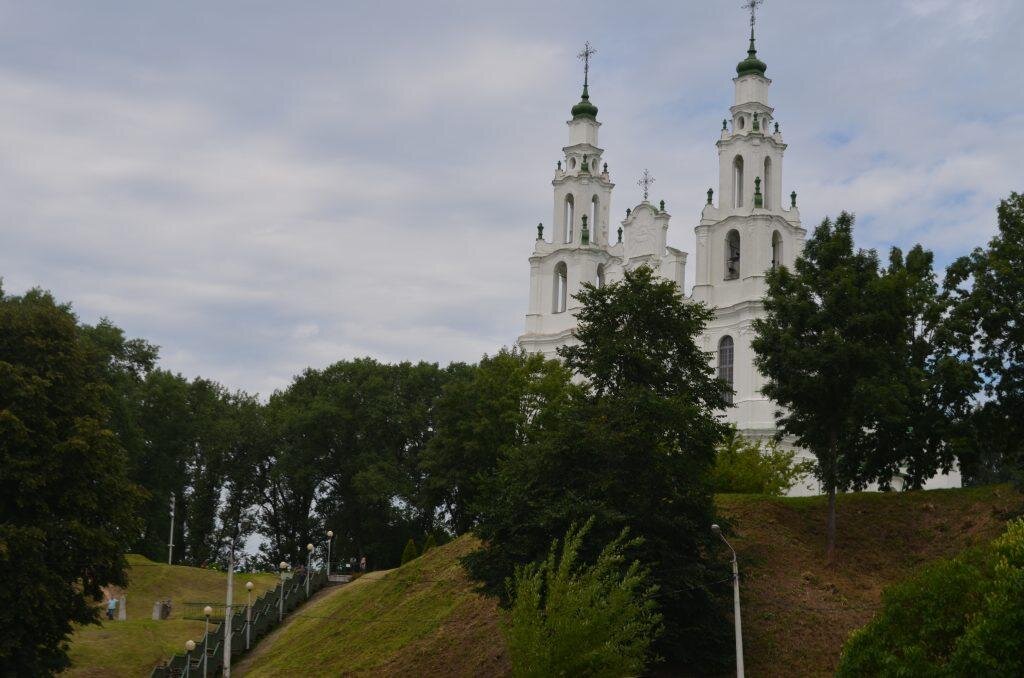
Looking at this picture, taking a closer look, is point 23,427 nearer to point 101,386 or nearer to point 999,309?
point 101,386

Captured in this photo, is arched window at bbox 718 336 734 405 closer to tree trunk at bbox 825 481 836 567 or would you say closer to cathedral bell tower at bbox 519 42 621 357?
cathedral bell tower at bbox 519 42 621 357

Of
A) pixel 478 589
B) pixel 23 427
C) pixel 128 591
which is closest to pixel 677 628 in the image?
pixel 478 589

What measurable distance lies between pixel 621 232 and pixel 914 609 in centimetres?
6057

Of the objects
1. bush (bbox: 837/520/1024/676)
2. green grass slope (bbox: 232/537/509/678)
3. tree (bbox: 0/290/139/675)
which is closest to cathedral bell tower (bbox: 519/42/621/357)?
green grass slope (bbox: 232/537/509/678)

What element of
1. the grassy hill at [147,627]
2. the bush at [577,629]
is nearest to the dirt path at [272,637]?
the grassy hill at [147,627]

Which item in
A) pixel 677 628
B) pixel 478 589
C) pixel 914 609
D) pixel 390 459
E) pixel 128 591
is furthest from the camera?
pixel 390 459

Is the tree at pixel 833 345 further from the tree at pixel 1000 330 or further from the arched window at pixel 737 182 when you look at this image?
the arched window at pixel 737 182

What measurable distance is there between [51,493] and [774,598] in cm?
2166

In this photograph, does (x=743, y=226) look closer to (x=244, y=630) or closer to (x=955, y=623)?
(x=244, y=630)

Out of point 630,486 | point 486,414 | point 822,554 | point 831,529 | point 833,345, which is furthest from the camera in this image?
point 486,414

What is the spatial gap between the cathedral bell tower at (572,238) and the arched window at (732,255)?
1151 cm

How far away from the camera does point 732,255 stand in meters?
72.1

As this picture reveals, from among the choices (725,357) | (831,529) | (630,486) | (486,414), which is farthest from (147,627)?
(725,357)

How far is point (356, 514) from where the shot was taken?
70250 millimetres
